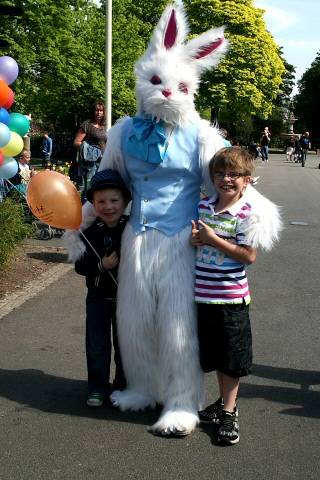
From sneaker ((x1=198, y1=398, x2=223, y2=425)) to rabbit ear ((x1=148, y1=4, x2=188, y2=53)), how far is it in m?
1.99

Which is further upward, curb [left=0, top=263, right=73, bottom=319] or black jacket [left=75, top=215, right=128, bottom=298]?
black jacket [left=75, top=215, right=128, bottom=298]

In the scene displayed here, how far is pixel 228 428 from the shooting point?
3270mm

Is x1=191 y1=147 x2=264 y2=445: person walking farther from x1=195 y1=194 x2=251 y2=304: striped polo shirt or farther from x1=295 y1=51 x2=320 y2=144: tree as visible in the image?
x1=295 y1=51 x2=320 y2=144: tree

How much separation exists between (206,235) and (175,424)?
0.99 metres

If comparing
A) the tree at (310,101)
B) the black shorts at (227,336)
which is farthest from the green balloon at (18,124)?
the tree at (310,101)

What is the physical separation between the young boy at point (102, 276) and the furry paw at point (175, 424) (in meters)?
0.47

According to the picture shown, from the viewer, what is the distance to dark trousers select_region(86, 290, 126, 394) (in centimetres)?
364

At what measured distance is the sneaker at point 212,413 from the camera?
3.48m

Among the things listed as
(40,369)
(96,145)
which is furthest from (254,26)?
(40,369)

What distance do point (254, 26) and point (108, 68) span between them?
31.3 metres

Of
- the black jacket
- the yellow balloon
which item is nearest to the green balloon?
the yellow balloon

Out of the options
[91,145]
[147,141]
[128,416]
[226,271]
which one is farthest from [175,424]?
[91,145]

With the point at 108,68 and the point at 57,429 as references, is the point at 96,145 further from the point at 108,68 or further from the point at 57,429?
the point at 57,429

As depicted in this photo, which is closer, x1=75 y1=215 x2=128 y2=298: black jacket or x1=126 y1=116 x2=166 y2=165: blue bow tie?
x1=126 y1=116 x2=166 y2=165: blue bow tie
